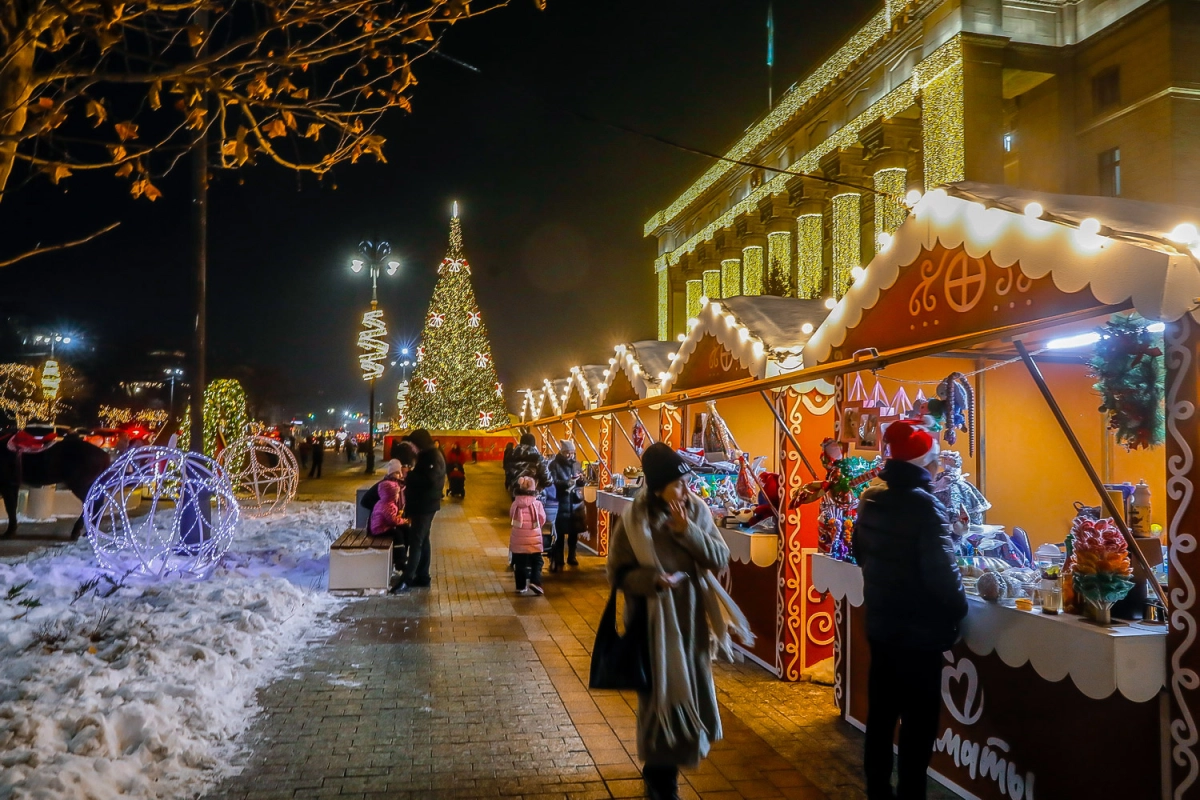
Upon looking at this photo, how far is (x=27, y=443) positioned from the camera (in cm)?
1456

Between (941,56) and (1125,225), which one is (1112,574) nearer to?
(1125,225)

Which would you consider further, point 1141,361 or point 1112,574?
point 1141,361

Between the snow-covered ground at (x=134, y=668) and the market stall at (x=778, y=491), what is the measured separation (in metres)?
4.21

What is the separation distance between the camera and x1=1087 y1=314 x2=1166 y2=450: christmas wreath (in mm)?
4258

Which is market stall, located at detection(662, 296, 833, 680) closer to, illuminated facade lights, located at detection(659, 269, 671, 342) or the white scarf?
the white scarf

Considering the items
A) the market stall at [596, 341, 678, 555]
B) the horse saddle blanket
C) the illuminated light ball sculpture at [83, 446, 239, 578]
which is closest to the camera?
the illuminated light ball sculpture at [83, 446, 239, 578]

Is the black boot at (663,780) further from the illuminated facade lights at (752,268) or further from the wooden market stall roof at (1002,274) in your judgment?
the illuminated facade lights at (752,268)

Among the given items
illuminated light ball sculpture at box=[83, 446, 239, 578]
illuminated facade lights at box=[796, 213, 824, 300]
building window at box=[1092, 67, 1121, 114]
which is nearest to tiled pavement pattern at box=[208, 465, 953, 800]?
illuminated light ball sculpture at box=[83, 446, 239, 578]

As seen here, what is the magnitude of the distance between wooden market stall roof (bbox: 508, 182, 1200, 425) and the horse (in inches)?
551

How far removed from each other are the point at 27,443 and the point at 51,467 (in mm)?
709

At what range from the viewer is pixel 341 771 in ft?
15.5

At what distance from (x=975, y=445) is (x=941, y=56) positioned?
20540 millimetres

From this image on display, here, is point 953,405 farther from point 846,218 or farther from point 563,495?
point 846,218

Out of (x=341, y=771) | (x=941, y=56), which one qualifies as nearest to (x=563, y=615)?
(x=341, y=771)
